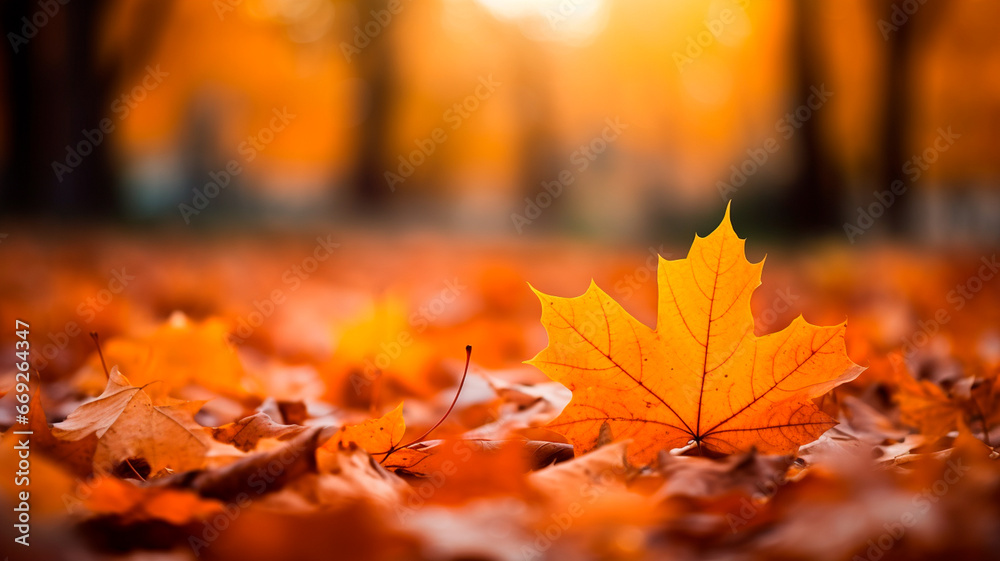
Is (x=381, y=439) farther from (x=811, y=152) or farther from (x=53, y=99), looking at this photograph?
(x=811, y=152)

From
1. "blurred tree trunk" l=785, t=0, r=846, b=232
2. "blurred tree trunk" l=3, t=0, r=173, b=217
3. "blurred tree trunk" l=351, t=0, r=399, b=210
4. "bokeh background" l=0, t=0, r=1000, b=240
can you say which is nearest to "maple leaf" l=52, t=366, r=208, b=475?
"bokeh background" l=0, t=0, r=1000, b=240

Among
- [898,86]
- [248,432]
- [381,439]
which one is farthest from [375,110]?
[381,439]

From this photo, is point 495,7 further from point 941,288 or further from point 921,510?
point 921,510

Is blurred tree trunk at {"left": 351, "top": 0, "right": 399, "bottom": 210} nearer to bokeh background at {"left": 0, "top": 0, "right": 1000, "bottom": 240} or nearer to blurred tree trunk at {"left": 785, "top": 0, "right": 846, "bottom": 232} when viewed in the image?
bokeh background at {"left": 0, "top": 0, "right": 1000, "bottom": 240}

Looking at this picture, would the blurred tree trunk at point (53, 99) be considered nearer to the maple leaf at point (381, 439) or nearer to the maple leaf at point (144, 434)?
the maple leaf at point (144, 434)

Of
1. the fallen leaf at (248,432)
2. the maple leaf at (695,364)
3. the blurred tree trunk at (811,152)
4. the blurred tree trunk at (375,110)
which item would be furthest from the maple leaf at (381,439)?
the blurred tree trunk at (375,110)

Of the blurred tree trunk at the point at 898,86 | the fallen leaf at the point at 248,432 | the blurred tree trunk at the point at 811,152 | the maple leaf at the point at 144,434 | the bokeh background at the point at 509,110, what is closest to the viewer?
the maple leaf at the point at 144,434

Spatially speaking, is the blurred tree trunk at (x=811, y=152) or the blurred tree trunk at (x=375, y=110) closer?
the blurred tree trunk at (x=811, y=152)
